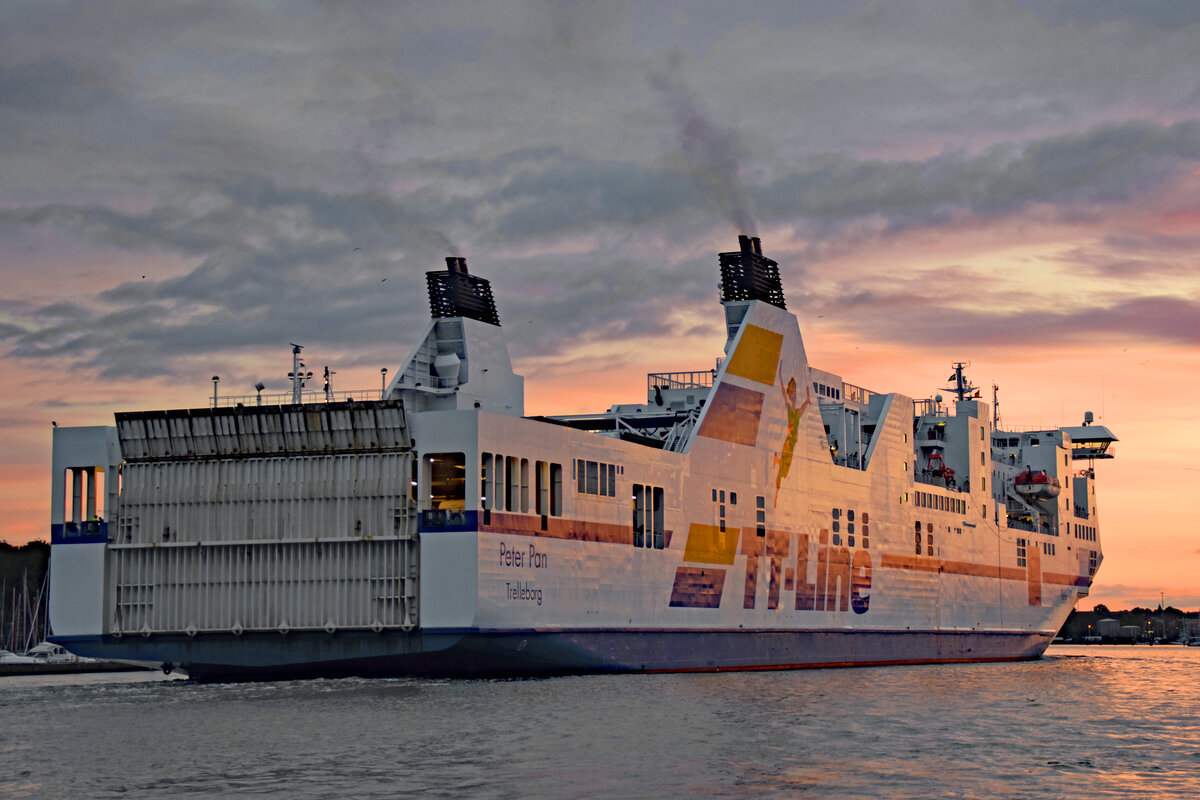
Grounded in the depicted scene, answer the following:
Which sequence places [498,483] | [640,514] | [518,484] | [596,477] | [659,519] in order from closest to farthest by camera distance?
[498,483] → [518,484] → [596,477] → [640,514] → [659,519]

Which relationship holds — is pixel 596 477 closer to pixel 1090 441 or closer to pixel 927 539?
pixel 927 539

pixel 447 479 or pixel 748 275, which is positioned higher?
pixel 748 275

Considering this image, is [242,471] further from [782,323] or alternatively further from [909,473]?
[909,473]

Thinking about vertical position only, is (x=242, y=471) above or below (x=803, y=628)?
above

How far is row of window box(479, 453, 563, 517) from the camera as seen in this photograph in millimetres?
42031

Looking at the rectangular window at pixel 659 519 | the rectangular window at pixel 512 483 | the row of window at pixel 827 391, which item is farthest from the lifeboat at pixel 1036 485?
the rectangular window at pixel 512 483

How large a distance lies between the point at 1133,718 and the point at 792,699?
863 cm

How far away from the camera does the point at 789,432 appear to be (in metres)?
57.6

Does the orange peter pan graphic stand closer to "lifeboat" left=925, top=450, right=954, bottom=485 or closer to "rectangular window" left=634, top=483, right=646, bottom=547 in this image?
"rectangular window" left=634, top=483, right=646, bottom=547

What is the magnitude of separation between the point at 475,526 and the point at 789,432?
2003 centimetres

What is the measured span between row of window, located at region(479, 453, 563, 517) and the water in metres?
5.15

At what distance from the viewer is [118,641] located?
4412 centimetres

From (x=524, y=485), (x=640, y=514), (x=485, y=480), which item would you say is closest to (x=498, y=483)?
(x=485, y=480)

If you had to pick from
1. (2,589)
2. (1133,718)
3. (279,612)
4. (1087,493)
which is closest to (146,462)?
(279,612)
